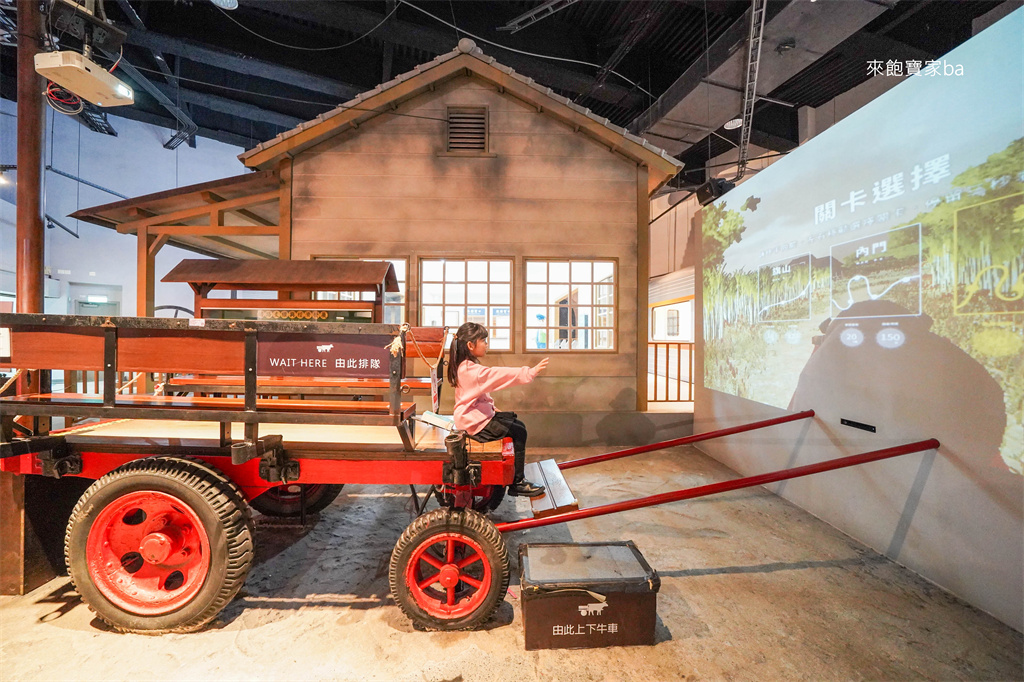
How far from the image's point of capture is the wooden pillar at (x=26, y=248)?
256 cm

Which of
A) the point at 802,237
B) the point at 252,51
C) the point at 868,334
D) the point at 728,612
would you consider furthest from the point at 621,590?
the point at 252,51

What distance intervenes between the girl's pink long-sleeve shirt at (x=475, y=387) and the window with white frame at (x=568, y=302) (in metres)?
3.60

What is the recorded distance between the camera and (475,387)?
104 inches

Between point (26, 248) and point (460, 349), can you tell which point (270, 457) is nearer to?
point (460, 349)

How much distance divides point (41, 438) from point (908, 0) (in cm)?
991

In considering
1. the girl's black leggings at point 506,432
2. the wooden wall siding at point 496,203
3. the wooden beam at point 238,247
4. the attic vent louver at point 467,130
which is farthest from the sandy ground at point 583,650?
the wooden beam at point 238,247

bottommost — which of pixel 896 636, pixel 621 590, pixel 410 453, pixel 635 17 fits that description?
pixel 896 636

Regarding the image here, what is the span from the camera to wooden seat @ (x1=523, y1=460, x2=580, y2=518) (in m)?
2.62

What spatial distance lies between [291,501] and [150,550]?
1508 mm

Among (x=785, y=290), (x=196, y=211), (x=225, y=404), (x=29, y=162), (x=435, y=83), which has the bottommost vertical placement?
(x=225, y=404)

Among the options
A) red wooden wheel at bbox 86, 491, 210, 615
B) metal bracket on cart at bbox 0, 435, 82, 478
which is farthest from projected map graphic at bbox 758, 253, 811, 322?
metal bracket on cart at bbox 0, 435, 82, 478

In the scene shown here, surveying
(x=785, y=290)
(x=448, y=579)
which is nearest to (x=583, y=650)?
(x=448, y=579)

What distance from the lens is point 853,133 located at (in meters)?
3.39

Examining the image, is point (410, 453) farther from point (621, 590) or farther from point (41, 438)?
point (41, 438)
